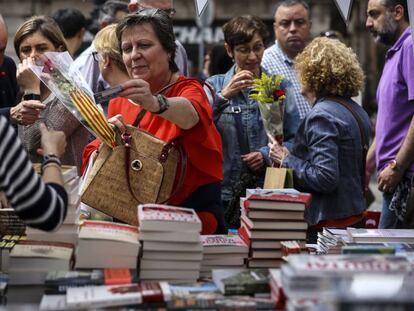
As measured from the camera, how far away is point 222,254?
399 cm

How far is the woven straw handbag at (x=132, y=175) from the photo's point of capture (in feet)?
13.8

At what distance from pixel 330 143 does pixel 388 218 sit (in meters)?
0.82

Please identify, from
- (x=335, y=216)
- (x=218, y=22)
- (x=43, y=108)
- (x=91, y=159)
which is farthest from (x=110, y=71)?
(x=218, y=22)

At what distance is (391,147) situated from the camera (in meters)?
5.89

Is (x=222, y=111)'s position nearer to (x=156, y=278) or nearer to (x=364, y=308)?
(x=156, y=278)

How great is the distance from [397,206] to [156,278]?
243 centimetres

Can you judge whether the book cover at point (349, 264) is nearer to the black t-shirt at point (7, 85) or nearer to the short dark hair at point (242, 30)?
the short dark hair at point (242, 30)

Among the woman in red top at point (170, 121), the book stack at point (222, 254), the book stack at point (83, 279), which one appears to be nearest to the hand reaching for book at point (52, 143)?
the book stack at point (83, 279)

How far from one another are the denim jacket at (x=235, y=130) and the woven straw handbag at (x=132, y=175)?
158 cm

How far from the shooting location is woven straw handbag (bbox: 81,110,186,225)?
420 cm

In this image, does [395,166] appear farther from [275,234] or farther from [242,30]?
[275,234]

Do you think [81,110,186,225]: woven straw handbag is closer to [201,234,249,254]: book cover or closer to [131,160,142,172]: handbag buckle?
[131,160,142,172]: handbag buckle

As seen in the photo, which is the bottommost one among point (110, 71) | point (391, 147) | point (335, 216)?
point (335, 216)

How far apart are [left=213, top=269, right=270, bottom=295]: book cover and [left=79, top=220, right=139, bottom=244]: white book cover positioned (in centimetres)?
38
